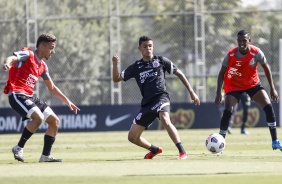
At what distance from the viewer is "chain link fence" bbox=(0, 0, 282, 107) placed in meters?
30.2

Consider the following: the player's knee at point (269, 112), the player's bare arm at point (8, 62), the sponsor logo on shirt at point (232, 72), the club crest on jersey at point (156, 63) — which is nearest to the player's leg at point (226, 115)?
the sponsor logo on shirt at point (232, 72)

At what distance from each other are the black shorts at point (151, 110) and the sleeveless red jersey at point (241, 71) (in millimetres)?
1909

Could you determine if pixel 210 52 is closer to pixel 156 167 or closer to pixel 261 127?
pixel 261 127

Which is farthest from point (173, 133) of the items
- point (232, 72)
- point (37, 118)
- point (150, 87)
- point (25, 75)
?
point (25, 75)

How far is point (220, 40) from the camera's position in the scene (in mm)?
31859

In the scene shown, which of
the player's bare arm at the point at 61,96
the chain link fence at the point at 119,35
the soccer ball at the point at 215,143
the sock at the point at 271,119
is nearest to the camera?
the player's bare arm at the point at 61,96

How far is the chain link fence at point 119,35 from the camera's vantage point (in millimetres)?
30250

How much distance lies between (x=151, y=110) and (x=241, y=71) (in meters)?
2.35

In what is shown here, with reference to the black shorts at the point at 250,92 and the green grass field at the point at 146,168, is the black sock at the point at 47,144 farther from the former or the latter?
the black shorts at the point at 250,92

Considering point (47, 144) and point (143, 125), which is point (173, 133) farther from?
point (47, 144)

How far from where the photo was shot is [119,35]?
30078mm

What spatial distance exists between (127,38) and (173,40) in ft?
13.2

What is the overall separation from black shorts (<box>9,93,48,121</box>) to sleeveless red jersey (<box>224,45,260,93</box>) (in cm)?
375

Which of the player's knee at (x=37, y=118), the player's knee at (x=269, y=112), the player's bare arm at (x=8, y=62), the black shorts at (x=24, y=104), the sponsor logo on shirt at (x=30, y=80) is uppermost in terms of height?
the player's bare arm at (x=8, y=62)
